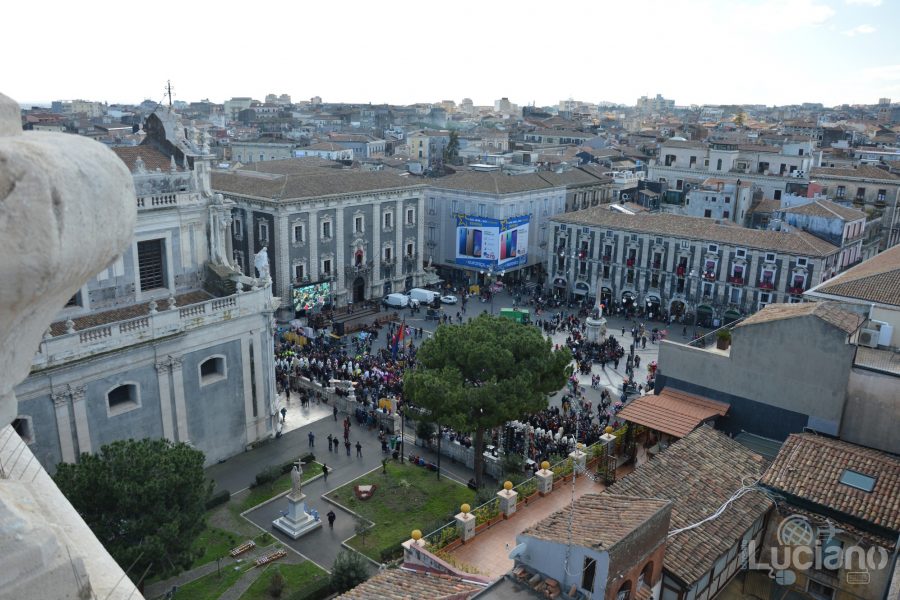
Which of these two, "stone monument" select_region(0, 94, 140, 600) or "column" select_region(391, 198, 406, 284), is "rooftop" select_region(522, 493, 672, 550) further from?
"column" select_region(391, 198, 406, 284)

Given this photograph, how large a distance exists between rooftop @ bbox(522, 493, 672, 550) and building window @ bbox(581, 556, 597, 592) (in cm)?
31

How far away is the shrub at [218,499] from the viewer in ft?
91.2

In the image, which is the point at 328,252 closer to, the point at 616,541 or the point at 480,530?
the point at 480,530

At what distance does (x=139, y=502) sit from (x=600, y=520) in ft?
42.2

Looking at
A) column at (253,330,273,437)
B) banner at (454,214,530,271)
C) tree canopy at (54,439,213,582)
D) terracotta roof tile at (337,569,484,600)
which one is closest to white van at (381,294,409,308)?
banner at (454,214,530,271)

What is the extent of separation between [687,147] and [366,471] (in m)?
65.8

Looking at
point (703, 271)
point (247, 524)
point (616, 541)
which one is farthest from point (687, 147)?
point (616, 541)

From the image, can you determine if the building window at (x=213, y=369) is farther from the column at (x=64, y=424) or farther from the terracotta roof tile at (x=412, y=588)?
the terracotta roof tile at (x=412, y=588)

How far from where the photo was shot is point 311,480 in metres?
30.2

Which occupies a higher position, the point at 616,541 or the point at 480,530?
the point at 616,541

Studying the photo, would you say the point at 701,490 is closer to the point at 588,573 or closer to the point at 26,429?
the point at 588,573

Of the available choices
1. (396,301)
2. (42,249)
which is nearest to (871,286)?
(42,249)

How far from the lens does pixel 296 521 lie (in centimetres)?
2653

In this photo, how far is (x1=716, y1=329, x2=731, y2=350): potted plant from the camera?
24844 millimetres
